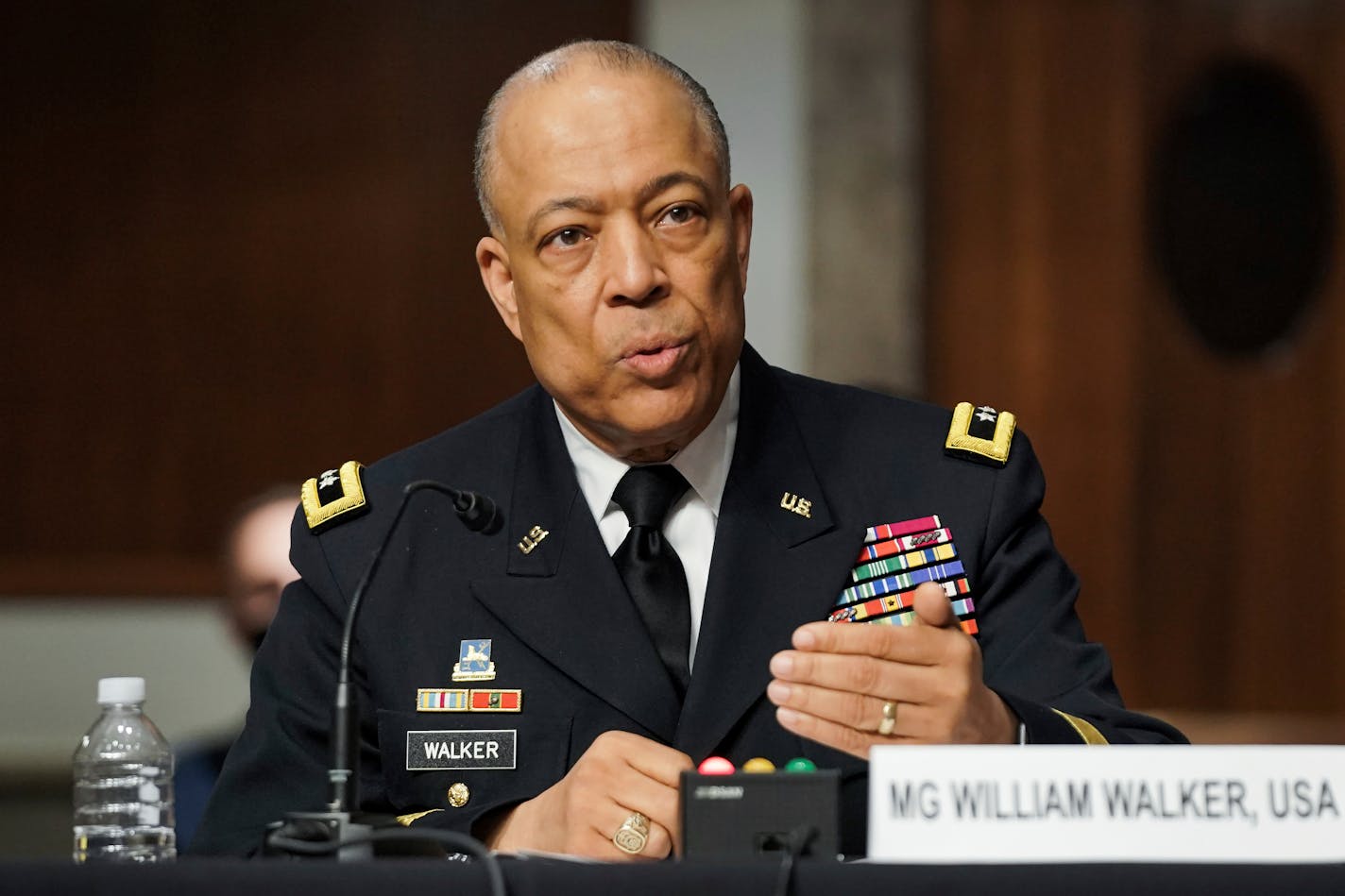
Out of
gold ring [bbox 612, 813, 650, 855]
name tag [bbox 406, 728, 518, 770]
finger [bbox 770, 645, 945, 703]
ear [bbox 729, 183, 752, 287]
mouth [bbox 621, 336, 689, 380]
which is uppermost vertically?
ear [bbox 729, 183, 752, 287]

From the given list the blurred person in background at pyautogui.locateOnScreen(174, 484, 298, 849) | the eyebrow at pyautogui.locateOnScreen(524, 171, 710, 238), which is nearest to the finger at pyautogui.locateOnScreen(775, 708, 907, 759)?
the eyebrow at pyautogui.locateOnScreen(524, 171, 710, 238)

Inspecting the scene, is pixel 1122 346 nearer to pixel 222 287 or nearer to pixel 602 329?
pixel 222 287

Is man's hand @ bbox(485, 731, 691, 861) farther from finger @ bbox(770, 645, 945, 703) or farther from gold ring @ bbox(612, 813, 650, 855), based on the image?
finger @ bbox(770, 645, 945, 703)

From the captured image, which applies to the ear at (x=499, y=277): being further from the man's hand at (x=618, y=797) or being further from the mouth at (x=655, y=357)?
the man's hand at (x=618, y=797)

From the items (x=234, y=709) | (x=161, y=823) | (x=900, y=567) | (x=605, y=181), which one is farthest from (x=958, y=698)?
(x=234, y=709)

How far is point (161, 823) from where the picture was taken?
1.92 m

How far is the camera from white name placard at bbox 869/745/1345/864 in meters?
1.31

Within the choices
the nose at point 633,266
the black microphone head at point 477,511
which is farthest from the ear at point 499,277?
the black microphone head at point 477,511

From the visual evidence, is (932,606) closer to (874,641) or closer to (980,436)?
(874,641)

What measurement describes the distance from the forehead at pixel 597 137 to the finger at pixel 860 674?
0.68m

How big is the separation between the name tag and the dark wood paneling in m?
2.77

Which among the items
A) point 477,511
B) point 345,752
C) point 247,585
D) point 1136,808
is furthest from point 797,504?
point 247,585

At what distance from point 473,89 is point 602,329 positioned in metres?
2.90

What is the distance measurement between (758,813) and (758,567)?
2.28 feet
